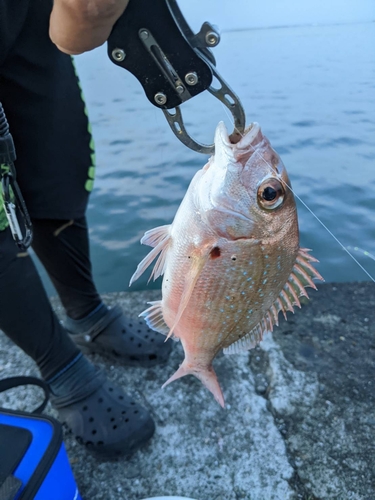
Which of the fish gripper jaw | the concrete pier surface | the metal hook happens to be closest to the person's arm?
the fish gripper jaw

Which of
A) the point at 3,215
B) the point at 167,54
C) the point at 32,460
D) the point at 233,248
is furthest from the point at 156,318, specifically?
the point at 167,54

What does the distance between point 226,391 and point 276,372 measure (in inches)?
12.1

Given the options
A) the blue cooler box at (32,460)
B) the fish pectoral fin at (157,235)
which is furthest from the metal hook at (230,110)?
the blue cooler box at (32,460)

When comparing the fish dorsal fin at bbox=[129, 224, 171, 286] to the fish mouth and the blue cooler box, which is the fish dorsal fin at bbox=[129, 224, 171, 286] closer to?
the fish mouth

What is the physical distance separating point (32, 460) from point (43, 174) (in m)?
1.27

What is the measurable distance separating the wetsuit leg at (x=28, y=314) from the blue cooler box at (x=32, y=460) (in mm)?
382

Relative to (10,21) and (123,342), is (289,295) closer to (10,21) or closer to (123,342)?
(123,342)

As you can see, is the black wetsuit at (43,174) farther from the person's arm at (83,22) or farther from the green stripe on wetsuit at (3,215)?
the person's arm at (83,22)

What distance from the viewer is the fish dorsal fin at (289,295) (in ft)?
4.48

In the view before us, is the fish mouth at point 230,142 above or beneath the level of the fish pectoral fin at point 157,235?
above

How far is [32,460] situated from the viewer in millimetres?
1337

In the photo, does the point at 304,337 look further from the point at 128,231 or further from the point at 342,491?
the point at 128,231

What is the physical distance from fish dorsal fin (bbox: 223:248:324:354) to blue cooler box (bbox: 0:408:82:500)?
29.5 inches

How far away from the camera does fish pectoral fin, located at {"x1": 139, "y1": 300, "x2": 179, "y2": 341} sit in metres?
1.48
